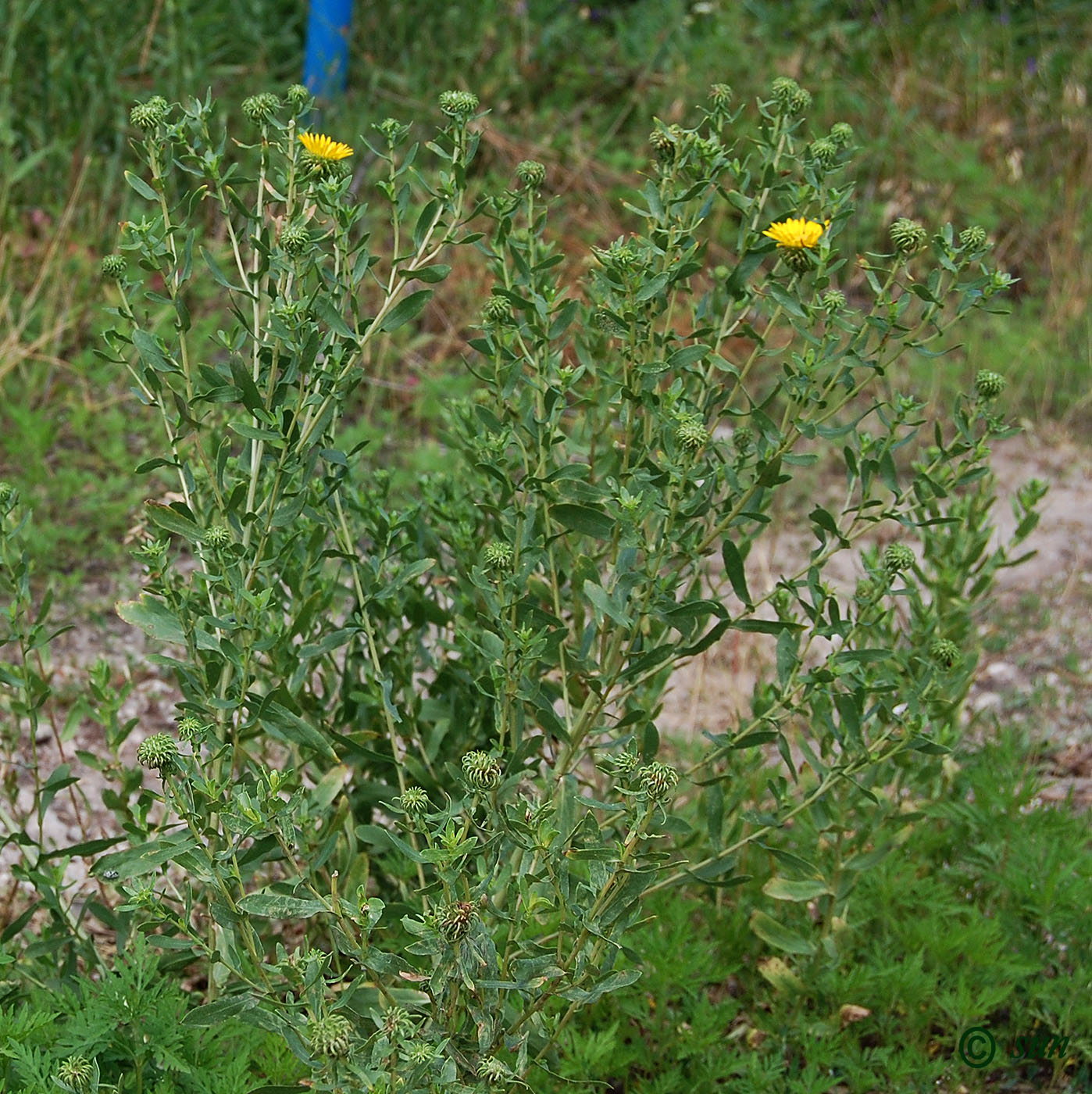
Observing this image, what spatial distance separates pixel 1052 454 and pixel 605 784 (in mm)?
2854

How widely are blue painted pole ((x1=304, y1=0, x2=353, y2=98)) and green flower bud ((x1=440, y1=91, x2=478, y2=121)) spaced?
11.3ft

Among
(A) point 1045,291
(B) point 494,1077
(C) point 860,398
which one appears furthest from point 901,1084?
(A) point 1045,291

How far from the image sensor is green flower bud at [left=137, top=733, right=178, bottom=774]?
1.50 meters

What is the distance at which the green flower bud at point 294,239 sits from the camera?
171cm

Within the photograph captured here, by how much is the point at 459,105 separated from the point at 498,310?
27 centimetres

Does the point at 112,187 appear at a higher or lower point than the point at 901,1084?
higher

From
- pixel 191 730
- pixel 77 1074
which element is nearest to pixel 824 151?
pixel 191 730

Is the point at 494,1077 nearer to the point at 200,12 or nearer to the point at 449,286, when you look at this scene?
the point at 449,286

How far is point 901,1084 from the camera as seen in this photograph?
A: 2.15m

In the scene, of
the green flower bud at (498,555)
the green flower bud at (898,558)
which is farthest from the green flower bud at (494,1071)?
the green flower bud at (898,558)

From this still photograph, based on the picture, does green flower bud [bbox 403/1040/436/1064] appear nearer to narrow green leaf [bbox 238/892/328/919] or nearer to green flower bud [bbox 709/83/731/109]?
narrow green leaf [bbox 238/892/328/919]

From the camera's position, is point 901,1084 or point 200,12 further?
point 200,12

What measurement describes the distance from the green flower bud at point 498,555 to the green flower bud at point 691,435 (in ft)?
0.84

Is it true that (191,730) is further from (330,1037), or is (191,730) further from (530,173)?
(530,173)
